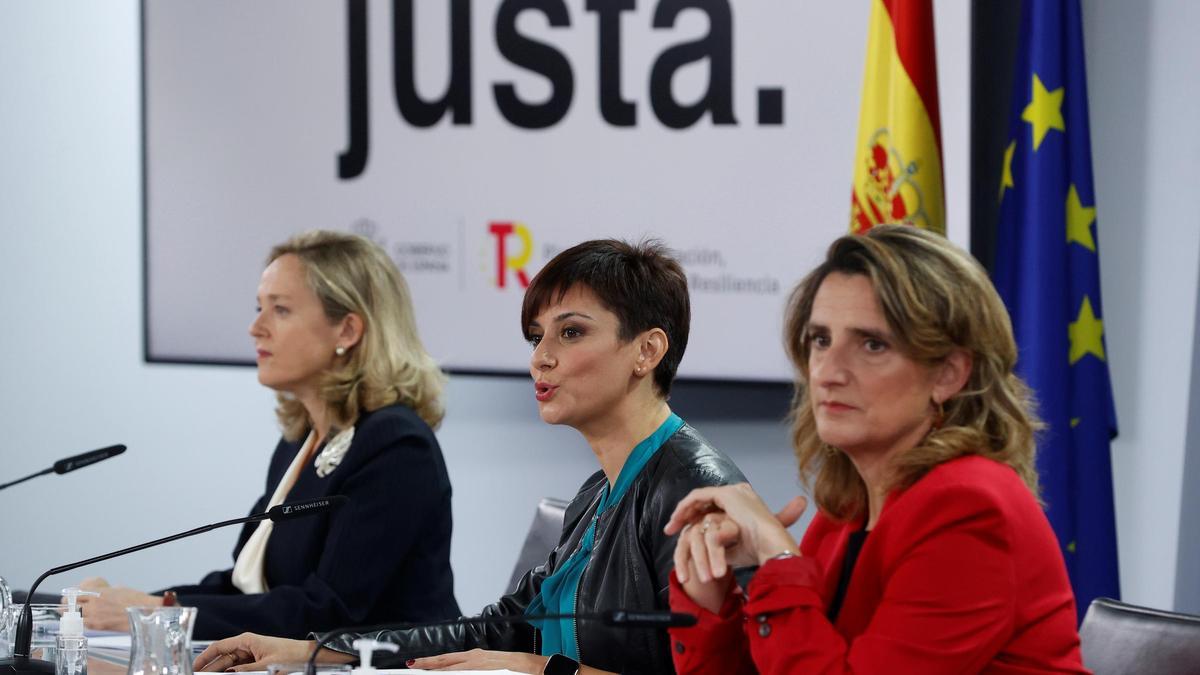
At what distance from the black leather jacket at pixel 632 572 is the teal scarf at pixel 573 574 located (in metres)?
0.02

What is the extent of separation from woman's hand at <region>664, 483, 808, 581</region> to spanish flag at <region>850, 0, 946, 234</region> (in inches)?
64.2

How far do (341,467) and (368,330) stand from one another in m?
0.38

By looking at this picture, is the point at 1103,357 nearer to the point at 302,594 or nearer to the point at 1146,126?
the point at 1146,126

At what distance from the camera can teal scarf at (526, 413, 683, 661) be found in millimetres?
2338

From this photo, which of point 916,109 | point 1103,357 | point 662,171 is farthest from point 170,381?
point 1103,357

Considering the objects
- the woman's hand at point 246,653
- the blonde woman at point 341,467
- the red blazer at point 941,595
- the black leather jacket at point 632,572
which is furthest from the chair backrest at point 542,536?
the red blazer at point 941,595

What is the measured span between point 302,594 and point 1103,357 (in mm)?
1841

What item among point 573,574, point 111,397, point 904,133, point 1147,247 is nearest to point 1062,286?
point 1147,247

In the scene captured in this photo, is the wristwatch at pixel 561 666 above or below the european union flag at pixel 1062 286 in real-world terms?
below

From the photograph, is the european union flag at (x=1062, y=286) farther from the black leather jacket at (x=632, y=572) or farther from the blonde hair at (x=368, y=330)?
the blonde hair at (x=368, y=330)

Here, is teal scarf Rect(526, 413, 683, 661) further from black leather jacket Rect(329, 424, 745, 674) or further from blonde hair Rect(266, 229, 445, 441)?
blonde hair Rect(266, 229, 445, 441)

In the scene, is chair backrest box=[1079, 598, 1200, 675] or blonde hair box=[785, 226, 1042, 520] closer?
blonde hair box=[785, 226, 1042, 520]

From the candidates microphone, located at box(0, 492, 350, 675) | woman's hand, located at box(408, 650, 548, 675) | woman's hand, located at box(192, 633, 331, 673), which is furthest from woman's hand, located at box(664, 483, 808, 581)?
woman's hand, located at box(192, 633, 331, 673)

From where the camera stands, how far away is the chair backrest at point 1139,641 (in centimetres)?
198
